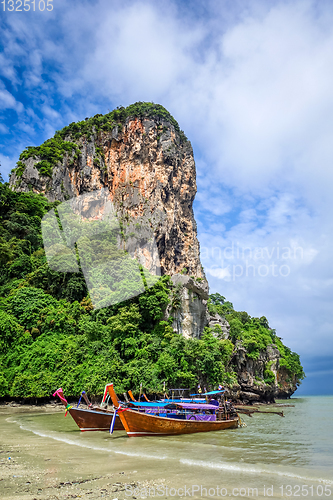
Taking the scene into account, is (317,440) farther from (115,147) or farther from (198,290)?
(115,147)

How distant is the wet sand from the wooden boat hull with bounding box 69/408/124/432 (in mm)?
3240

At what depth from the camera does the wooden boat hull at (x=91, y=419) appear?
42.9 ft

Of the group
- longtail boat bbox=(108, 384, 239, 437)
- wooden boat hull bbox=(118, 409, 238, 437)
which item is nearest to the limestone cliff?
longtail boat bbox=(108, 384, 239, 437)

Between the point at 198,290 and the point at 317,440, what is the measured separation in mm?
15531

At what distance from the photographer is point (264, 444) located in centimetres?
1155

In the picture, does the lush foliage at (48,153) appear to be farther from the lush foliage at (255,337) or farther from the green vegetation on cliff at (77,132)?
the lush foliage at (255,337)

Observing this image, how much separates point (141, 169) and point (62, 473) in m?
52.9

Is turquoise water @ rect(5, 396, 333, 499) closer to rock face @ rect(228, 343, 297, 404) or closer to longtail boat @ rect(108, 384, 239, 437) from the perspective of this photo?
longtail boat @ rect(108, 384, 239, 437)

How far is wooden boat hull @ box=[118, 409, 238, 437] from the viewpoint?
39.2 feet

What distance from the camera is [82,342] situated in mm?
22562

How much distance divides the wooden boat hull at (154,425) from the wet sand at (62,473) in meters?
2.74

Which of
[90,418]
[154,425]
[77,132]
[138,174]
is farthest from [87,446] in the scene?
[77,132]

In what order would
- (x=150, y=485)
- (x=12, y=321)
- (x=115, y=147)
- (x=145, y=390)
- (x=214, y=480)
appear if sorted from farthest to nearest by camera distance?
(x=115, y=147), (x=12, y=321), (x=145, y=390), (x=214, y=480), (x=150, y=485)

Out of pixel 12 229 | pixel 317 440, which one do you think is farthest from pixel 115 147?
pixel 317 440
